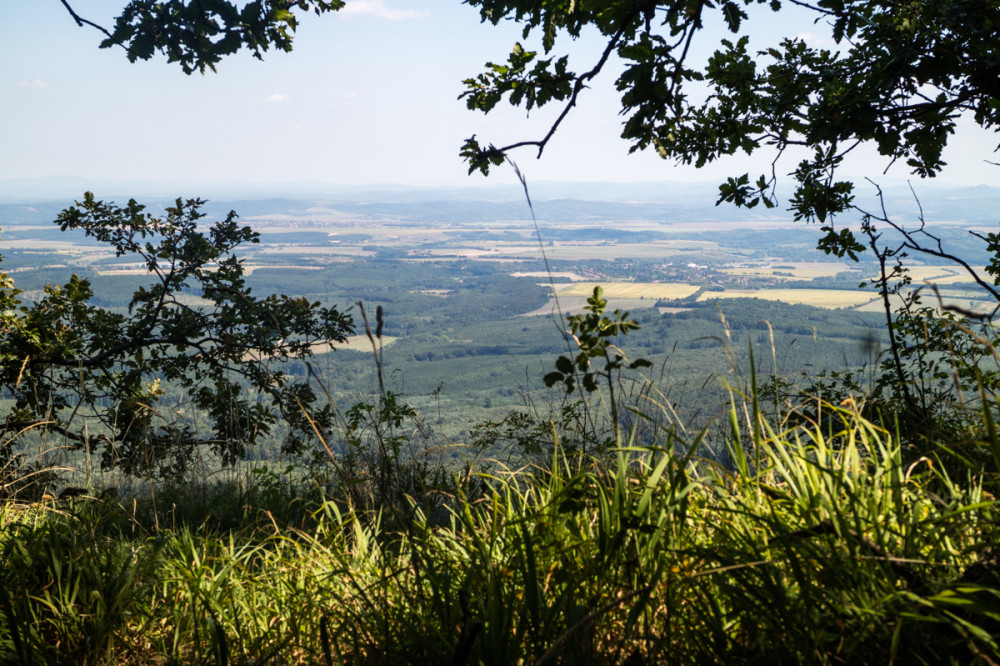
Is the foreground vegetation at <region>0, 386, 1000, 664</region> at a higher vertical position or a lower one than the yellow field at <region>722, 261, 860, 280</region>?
higher

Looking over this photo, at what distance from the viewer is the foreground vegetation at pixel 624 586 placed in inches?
45.8

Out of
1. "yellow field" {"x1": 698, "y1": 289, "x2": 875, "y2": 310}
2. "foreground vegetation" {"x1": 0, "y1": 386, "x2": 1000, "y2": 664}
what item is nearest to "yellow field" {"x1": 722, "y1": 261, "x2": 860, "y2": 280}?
"yellow field" {"x1": 698, "y1": 289, "x2": 875, "y2": 310}

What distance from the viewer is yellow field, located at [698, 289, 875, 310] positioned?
4509 cm

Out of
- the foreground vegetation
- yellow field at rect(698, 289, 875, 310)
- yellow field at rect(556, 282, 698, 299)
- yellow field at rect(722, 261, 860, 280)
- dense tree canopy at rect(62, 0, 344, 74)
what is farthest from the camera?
yellow field at rect(722, 261, 860, 280)

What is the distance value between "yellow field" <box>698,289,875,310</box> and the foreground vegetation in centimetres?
4414

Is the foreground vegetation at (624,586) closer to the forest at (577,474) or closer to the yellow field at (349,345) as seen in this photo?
the forest at (577,474)

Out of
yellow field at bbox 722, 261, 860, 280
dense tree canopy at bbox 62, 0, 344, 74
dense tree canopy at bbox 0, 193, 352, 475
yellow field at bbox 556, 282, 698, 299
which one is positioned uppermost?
dense tree canopy at bbox 62, 0, 344, 74

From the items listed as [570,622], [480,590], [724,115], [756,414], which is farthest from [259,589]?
[724,115]

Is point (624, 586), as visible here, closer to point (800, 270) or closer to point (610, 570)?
point (610, 570)

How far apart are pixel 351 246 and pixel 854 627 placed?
12145 cm

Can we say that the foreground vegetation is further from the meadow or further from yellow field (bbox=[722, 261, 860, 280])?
yellow field (bbox=[722, 261, 860, 280])

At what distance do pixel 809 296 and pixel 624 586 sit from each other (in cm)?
5501

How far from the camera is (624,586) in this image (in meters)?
1.46

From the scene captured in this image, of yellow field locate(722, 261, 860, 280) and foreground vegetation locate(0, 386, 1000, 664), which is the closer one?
foreground vegetation locate(0, 386, 1000, 664)
